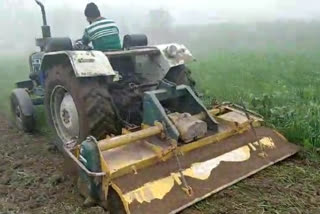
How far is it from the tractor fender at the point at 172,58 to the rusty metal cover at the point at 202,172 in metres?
1.20

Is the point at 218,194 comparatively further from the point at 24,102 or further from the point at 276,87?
the point at 276,87

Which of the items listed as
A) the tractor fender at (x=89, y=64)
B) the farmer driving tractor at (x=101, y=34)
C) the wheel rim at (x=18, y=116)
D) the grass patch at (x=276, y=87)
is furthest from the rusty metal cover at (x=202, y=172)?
the wheel rim at (x=18, y=116)

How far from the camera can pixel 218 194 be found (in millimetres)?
3703

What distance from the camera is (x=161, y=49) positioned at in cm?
514

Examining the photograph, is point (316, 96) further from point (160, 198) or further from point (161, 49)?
point (160, 198)

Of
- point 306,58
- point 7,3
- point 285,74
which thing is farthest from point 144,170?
point 7,3

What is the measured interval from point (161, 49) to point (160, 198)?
221 centimetres

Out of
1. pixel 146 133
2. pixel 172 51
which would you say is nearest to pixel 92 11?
pixel 172 51

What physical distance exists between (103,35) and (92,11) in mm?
381

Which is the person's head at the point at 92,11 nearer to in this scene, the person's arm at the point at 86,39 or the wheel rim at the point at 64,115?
the person's arm at the point at 86,39

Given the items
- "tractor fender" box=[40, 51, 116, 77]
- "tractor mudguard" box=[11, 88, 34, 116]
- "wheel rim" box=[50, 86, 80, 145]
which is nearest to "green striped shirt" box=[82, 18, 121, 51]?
"wheel rim" box=[50, 86, 80, 145]

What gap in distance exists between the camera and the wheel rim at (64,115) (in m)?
4.55

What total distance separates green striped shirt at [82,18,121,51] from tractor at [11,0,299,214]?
0.31 metres

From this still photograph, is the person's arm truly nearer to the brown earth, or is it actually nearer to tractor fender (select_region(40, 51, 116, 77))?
tractor fender (select_region(40, 51, 116, 77))
